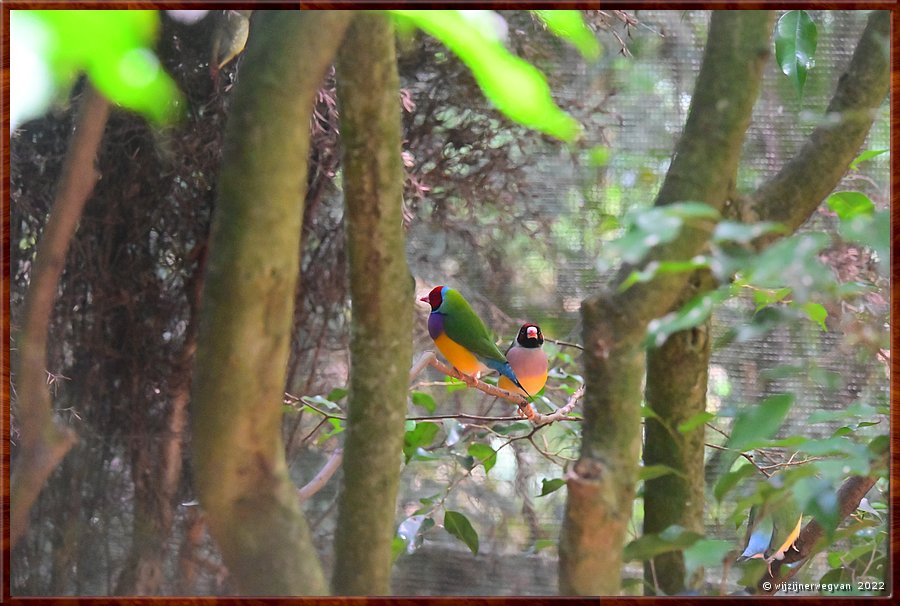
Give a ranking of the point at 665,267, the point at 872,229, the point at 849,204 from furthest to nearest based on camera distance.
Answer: the point at 849,204
the point at 872,229
the point at 665,267

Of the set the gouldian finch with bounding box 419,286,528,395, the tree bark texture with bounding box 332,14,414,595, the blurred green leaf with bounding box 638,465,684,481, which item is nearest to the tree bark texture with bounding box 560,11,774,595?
the blurred green leaf with bounding box 638,465,684,481

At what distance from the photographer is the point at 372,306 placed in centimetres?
91

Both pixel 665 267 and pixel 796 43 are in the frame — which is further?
pixel 796 43

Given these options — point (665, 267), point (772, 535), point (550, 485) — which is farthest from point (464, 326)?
point (772, 535)

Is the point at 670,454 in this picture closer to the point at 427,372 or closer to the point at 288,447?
the point at 427,372

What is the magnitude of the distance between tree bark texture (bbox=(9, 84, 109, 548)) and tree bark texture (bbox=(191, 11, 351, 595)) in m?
0.21

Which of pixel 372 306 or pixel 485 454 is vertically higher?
pixel 372 306

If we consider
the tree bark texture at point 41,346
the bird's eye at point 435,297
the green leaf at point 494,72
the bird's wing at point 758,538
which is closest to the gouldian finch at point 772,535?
the bird's wing at point 758,538

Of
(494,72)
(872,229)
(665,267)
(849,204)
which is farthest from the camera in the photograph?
(849,204)

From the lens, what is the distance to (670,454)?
0.97 m

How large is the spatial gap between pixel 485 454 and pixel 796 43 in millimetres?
610

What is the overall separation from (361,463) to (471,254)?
29cm

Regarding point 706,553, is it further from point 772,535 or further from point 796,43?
point 796,43

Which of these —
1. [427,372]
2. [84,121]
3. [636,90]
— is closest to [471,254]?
[427,372]
